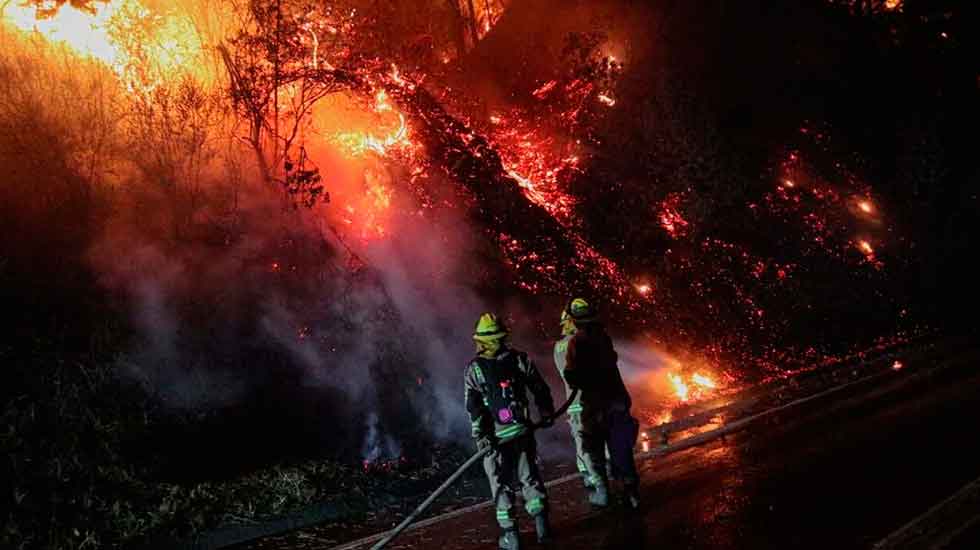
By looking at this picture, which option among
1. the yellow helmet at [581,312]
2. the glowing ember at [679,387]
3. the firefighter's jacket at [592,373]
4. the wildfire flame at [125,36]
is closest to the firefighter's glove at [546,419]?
the firefighter's jacket at [592,373]

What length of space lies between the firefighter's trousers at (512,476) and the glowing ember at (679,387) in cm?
728

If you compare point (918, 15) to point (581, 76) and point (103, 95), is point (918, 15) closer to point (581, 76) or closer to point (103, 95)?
point (581, 76)

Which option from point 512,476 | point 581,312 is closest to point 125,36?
point 581,312

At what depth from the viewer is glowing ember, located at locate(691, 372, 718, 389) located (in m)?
13.8

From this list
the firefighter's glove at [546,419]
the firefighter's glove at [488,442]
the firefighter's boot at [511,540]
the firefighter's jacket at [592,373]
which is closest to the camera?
the firefighter's boot at [511,540]

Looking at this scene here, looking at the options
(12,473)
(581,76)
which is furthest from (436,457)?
(581,76)

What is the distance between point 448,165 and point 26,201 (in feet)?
31.8

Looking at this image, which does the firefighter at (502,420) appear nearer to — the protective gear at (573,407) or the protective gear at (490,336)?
the protective gear at (490,336)

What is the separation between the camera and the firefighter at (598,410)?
692cm

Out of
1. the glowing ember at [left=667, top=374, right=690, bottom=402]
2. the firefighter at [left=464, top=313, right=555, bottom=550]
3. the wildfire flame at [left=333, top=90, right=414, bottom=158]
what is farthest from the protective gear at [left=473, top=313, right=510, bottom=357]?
the wildfire flame at [left=333, top=90, right=414, bottom=158]

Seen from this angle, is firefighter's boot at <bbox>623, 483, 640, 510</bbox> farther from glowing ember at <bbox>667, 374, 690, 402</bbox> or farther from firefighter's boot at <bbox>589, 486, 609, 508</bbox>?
glowing ember at <bbox>667, 374, 690, 402</bbox>

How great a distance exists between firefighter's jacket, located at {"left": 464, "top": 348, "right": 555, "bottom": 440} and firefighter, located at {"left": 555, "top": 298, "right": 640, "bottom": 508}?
104 cm

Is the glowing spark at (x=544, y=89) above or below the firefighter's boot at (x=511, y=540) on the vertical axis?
above

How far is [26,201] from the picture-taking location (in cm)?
1084
